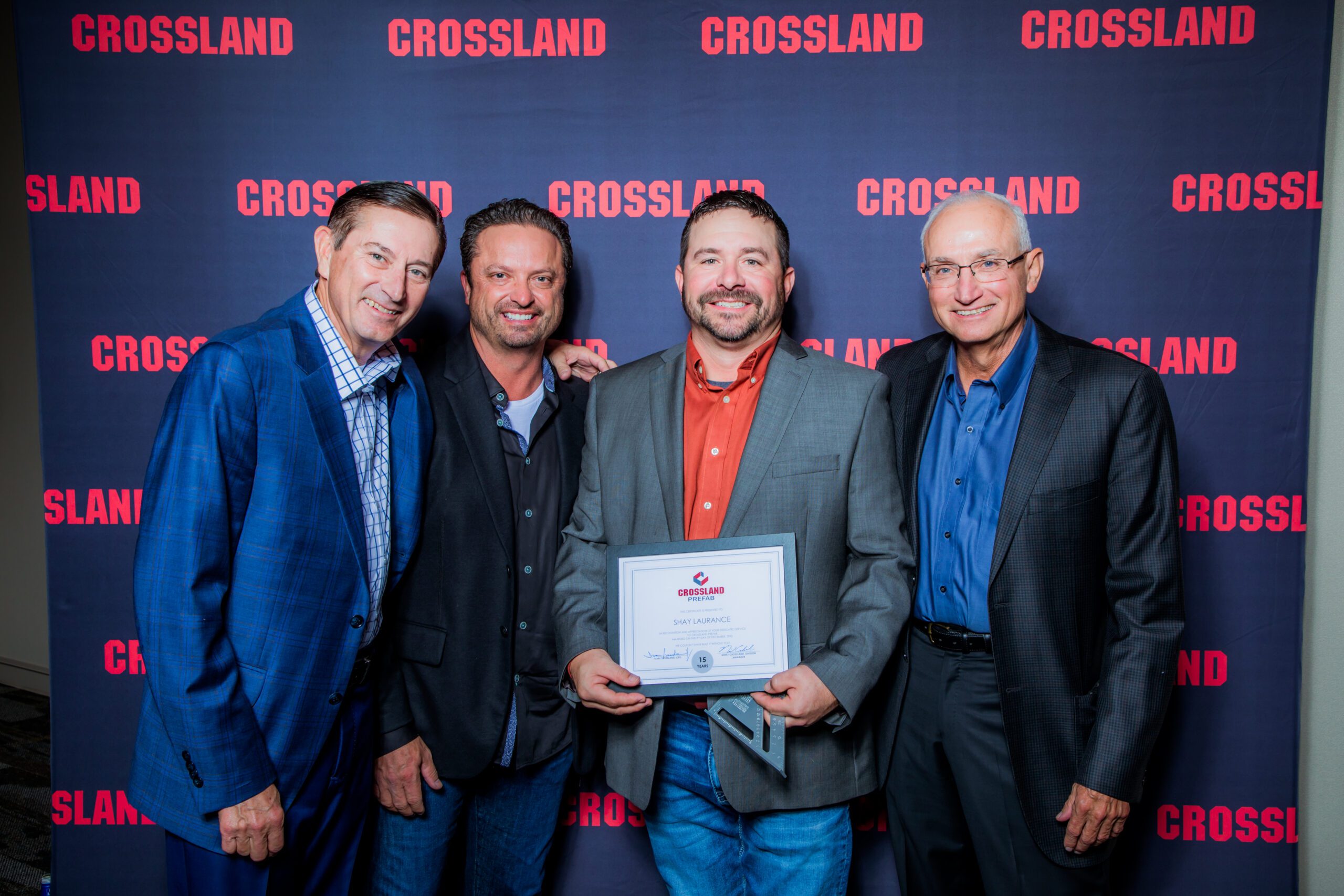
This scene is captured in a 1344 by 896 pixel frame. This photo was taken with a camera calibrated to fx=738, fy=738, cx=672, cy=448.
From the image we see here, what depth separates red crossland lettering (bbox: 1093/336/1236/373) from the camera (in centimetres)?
247

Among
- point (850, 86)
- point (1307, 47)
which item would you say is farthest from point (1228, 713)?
point (850, 86)

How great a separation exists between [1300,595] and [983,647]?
1.54m

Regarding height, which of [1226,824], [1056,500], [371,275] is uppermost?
[371,275]

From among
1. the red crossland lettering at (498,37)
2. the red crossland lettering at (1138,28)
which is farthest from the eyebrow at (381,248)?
the red crossland lettering at (1138,28)

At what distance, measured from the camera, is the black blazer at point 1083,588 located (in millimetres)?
1692

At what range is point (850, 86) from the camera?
2492mm

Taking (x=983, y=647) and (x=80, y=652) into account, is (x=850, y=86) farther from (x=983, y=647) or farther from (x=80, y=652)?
(x=80, y=652)

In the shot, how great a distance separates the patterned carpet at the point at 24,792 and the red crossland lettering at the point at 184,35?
2924 millimetres

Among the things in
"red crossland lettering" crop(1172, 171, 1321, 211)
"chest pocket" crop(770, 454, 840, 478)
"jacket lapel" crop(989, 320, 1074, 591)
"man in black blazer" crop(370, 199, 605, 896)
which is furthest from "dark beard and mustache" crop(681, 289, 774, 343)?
"red crossland lettering" crop(1172, 171, 1321, 211)

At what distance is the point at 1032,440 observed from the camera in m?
1.74

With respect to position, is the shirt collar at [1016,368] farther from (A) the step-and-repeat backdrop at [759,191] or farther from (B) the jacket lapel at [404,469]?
(B) the jacket lapel at [404,469]

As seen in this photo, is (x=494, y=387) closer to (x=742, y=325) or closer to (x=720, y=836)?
(x=742, y=325)

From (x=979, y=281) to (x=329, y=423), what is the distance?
155cm

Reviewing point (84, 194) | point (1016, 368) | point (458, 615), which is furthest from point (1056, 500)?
point (84, 194)
